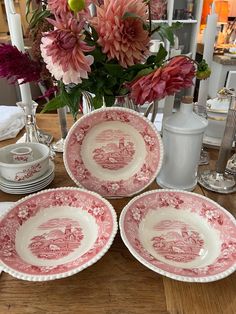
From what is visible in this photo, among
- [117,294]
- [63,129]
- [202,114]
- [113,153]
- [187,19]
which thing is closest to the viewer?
[117,294]

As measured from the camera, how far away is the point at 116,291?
459mm

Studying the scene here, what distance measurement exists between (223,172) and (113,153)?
1.03 feet

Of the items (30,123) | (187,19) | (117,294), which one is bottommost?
(117,294)

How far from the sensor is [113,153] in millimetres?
668

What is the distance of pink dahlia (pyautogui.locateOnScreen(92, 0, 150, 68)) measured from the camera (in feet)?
1.65

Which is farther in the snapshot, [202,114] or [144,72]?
[202,114]

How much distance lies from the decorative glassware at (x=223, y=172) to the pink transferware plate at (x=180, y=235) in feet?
0.48

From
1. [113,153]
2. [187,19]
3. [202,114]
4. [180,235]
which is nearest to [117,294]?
[180,235]

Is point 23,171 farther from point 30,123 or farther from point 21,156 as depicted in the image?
point 30,123

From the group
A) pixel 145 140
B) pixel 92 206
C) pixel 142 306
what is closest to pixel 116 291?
pixel 142 306

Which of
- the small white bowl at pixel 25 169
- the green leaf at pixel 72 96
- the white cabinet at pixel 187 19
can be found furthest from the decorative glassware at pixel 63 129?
the white cabinet at pixel 187 19

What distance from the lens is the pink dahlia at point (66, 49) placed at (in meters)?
0.48

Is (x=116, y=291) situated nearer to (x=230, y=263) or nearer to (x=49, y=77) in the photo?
A: (x=230, y=263)

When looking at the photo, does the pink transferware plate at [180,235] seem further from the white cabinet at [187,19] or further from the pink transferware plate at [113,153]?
the white cabinet at [187,19]
